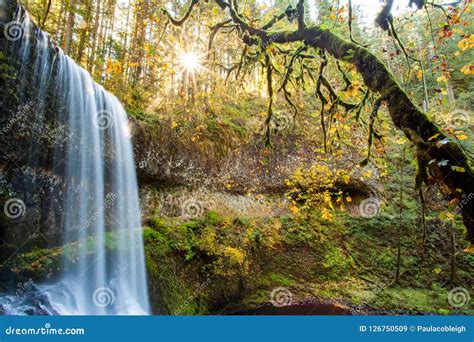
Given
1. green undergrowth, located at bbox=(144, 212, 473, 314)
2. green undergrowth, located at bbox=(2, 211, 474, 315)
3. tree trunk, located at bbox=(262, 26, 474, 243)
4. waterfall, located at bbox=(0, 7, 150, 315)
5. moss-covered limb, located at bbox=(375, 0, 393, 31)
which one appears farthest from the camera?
green undergrowth, located at bbox=(144, 212, 473, 314)

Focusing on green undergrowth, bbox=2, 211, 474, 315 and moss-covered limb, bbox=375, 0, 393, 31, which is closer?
moss-covered limb, bbox=375, 0, 393, 31

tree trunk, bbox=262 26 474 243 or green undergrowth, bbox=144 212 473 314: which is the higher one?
tree trunk, bbox=262 26 474 243

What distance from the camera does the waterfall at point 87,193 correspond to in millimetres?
6383

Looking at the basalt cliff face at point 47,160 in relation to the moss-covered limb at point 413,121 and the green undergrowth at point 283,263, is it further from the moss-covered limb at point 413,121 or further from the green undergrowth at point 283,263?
the moss-covered limb at point 413,121

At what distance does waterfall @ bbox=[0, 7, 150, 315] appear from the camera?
6.38 m

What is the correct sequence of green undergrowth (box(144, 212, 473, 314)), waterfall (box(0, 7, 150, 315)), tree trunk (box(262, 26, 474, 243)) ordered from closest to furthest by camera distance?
Answer: tree trunk (box(262, 26, 474, 243)), waterfall (box(0, 7, 150, 315)), green undergrowth (box(144, 212, 473, 314))

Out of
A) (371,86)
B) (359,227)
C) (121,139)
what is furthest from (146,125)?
→ (359,227)

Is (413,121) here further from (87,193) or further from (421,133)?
(87,193)

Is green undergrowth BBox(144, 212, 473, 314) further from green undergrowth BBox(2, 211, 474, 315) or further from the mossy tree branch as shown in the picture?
the mossy tree branch

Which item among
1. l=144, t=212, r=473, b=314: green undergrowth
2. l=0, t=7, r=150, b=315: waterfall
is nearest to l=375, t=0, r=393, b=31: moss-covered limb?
l=0, t=7, r=150, b=315: waterfall

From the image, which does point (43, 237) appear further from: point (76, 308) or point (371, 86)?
point (371, 86)


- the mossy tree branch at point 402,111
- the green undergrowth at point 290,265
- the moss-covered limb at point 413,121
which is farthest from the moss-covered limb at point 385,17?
the green undergrowth at point 290,265

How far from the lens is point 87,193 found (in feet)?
28.1

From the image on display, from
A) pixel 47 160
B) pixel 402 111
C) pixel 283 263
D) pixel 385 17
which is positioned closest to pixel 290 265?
pixel 283 263
